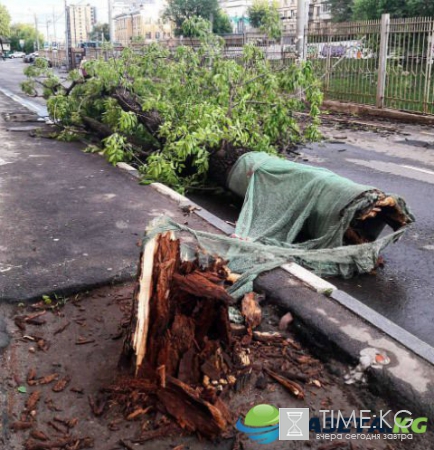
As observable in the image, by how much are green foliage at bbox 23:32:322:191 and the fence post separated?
29.3ft

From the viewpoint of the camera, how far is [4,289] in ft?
15.5

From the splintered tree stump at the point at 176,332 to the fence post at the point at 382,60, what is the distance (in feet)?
52.2

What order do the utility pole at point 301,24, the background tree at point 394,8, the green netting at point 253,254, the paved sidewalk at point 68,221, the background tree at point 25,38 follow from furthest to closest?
1. the background tree at point 25,38
2. the background tree at point 394,8
3. the utility pole at point 301,24
4. the paved sidewalk at point 68,221
5. the green netting at point 253,254

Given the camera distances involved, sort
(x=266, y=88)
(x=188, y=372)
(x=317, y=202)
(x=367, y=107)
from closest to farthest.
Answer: (x=188, y=372) → (x=317, y=202) → (x=266, y=88) → (x=367, y=107)

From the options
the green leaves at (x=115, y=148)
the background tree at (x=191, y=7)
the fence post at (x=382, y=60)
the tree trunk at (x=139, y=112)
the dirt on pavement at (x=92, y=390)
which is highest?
the background tree at (x=191, y=7)

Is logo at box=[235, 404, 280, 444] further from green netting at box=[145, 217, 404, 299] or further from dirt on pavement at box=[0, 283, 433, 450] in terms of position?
green netting at box=[145, 217, 404, 299]

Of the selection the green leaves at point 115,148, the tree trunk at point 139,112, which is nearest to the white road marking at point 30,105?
the tree trunk at point 139,112

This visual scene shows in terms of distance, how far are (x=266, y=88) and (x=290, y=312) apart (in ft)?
18.8

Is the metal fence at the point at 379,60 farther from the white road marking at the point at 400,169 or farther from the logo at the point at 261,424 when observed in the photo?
the logo at the point at 261,424

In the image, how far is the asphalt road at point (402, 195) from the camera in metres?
4.98

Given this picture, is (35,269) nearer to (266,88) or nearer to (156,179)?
(156,179)

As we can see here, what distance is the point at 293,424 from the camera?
3.28m

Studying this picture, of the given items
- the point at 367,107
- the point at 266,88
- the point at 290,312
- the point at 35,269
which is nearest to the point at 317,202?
the point at 290,312

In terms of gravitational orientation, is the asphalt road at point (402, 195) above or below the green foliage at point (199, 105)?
below
